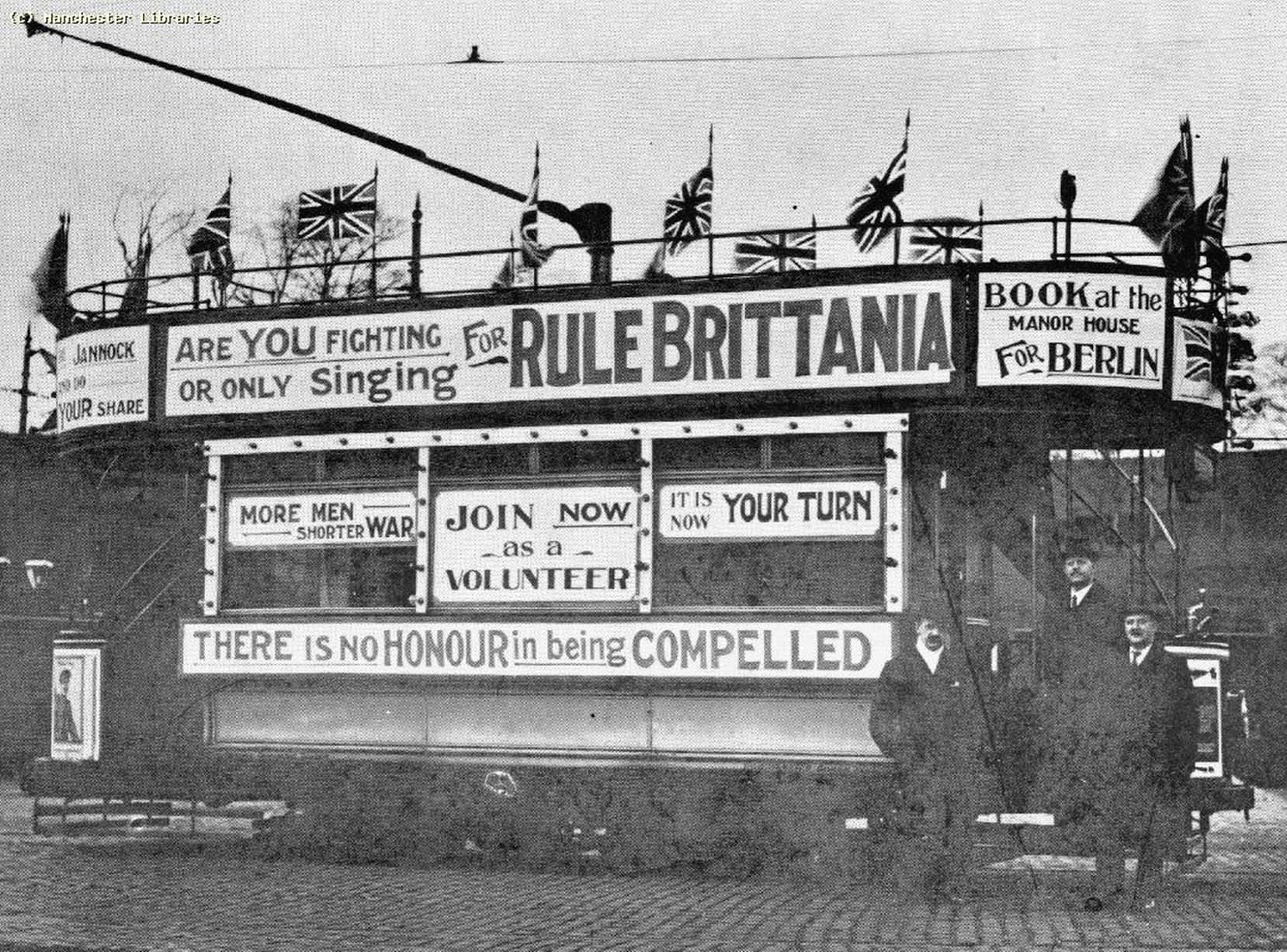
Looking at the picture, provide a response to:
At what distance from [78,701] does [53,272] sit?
4.31 metres

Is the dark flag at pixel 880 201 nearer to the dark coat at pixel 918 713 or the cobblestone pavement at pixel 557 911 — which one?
the dark coat at pixel 918 713

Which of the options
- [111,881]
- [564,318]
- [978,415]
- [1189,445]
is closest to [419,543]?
[564,318]

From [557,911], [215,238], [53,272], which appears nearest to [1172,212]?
[557,911]

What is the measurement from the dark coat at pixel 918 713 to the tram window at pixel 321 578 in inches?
145

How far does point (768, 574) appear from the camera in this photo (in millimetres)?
12266

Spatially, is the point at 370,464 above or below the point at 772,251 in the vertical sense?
below

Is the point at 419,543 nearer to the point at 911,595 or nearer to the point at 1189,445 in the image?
the point at 911,595

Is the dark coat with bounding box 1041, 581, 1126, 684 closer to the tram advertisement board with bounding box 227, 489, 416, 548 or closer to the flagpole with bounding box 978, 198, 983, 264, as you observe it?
the flagpole with bounding box 978, 198, 983, 264

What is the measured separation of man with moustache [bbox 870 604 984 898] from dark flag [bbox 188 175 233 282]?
22.1 feet

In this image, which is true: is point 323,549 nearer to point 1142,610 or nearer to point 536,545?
point 536,545

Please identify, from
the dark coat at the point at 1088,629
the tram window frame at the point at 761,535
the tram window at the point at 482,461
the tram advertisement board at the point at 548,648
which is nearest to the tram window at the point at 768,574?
the tram window frame at the point at 761,535

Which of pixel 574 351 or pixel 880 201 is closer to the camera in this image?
pixel 574 351

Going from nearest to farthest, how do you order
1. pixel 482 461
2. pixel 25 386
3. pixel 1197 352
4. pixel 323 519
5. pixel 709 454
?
1. pixel 1197 352
2. pixel 709 454
3. pixel 482 461
4. pixel 323 519
5. pixel 25 386

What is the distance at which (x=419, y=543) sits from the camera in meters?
13.2
